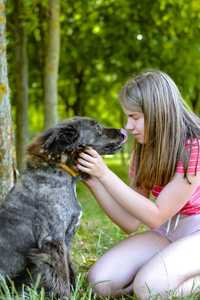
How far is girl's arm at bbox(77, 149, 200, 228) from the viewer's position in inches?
152

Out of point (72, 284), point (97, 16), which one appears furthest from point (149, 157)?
point (97, 16)

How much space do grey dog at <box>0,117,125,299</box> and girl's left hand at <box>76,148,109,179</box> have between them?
9 cm

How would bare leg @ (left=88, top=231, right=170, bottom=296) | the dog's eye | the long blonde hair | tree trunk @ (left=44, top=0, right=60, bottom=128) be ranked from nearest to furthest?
the long blonde hair
the dog's eye
bare leg @ (left=88, top=231, right=170, bottom=296)
tree trunk @ (left=44, top=0, right=60, bottom=128)

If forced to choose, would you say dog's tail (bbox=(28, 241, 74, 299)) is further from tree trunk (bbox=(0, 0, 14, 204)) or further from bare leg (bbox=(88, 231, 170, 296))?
tree trunk (bbox=(0, 0, 14, 204))

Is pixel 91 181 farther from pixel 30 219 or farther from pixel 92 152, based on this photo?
pixel 30 219

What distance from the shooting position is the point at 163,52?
43.1ft

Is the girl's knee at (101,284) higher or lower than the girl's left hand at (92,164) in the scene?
lower

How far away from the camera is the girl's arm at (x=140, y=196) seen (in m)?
3.87

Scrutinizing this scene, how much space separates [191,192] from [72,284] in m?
1.12

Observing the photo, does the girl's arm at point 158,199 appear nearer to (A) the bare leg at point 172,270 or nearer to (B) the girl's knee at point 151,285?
(A) the bare leg at point 172,270

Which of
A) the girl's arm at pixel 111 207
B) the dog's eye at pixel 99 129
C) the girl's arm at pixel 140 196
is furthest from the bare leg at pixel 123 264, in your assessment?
the dog's eye at pixel 99 129

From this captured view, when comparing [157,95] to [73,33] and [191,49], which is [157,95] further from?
[73,33]

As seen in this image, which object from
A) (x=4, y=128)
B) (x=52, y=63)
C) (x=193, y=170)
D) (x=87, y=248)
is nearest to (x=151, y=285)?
(x=193, y=170)

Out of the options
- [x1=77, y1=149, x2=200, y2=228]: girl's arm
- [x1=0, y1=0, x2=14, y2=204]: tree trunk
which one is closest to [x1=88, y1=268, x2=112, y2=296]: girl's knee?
[x1=77, y1=149, x2=200, y2=228]: girl's arm
